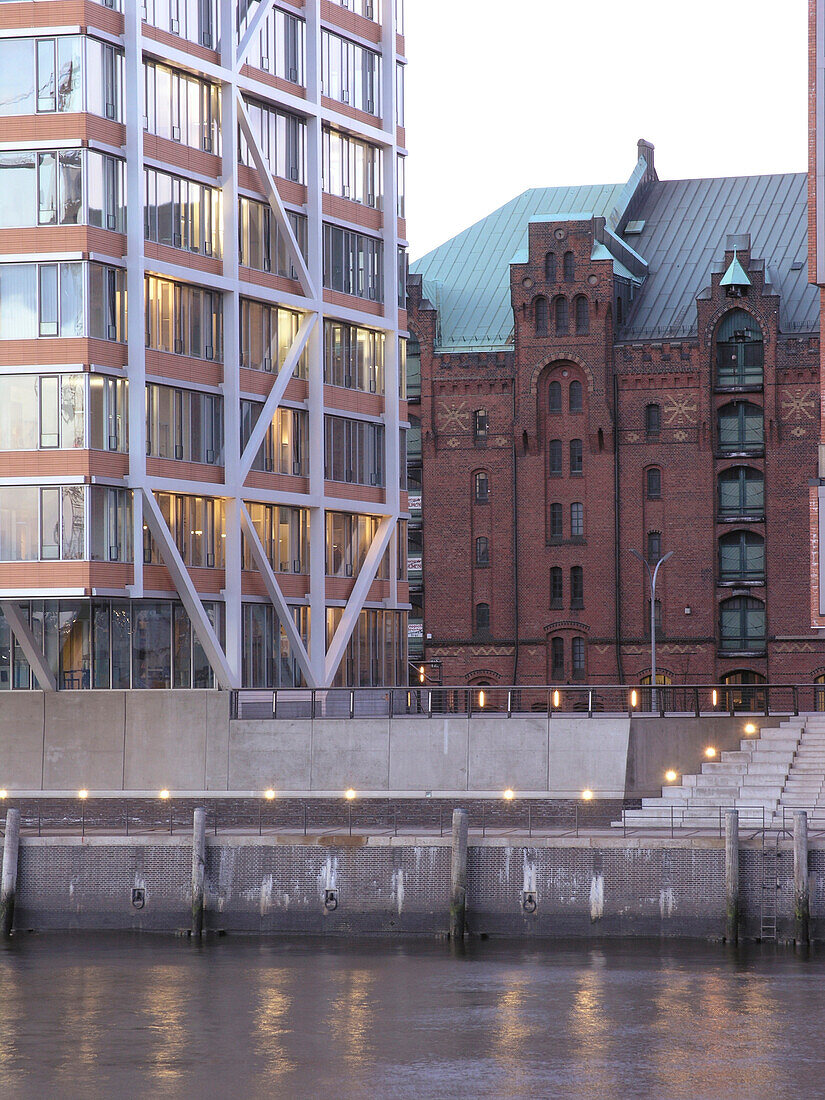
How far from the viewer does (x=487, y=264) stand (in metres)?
107

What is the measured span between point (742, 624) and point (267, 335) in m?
37.7

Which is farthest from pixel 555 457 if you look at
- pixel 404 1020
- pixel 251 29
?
pixel 404 1020

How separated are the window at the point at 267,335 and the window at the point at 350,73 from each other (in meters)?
7.98

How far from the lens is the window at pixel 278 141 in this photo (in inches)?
2499

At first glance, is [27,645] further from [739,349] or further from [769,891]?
[739,349]

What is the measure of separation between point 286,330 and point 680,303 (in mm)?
38095

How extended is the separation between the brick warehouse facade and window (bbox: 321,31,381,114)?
27.4m

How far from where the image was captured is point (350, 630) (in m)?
67.0

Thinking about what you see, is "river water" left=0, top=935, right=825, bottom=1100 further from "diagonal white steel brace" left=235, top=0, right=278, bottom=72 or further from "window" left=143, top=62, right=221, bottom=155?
"diagonal white steel brace" left=235, top=0, right=278, bottom=72

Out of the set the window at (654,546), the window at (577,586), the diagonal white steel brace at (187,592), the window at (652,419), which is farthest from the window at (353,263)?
the window at (654,546)

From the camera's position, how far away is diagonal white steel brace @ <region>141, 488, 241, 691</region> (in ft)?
192

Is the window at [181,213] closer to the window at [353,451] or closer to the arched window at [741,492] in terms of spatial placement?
the window at [353,451]

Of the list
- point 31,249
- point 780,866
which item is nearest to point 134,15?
point 31,249

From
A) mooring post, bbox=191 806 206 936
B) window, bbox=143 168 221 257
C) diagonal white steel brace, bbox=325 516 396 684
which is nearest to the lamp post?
diagonal white steel brace, bbox=325 516 396 684
